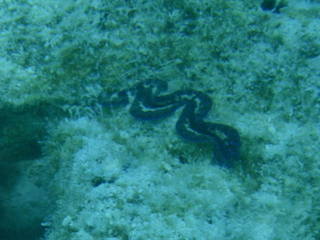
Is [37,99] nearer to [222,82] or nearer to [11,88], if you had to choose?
[11,88]

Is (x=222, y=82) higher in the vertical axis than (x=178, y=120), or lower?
higher

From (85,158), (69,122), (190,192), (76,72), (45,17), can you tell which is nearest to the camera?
(190,192)

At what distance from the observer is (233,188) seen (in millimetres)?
3510

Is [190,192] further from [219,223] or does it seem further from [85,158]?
[85,158]

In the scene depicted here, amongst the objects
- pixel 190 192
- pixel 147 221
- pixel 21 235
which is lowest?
pixel 21 235

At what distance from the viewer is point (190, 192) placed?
3445 mm

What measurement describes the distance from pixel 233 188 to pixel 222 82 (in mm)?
1307

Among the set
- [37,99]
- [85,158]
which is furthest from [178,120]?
[37,99]

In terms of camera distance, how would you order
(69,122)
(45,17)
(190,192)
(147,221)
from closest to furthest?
(147,221) < (190,192) < (69,122) < (45,17)

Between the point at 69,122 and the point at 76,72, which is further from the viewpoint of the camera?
the point at 76,72

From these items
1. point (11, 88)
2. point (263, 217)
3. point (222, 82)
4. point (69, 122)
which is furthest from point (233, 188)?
point (11, 88)

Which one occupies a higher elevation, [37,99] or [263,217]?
[37,99]

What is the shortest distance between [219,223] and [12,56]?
10.4ft

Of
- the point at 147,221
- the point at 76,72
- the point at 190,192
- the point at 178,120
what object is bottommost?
the point at 147,221
